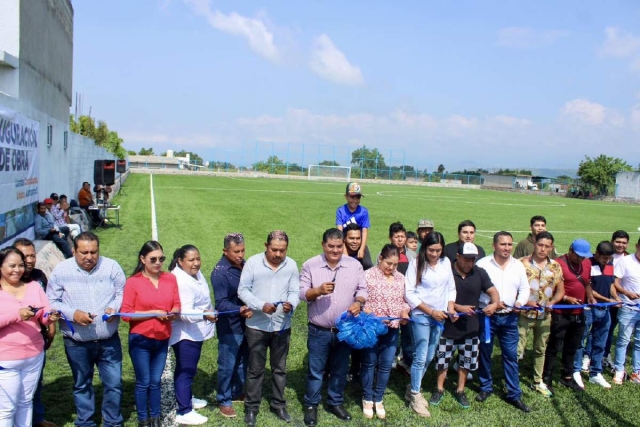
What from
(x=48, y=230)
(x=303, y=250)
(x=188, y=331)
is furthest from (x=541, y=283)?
(x=48, y=230)

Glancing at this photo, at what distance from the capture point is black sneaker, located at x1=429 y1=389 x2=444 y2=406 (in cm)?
529

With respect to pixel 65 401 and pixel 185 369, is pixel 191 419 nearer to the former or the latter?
pixel 185 369

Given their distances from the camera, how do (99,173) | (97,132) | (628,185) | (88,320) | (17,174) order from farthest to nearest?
(628,185), (97,132), (99,173), (17,174), (88,320)

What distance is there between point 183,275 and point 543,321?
3923 millimetres

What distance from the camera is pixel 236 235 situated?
193 inches

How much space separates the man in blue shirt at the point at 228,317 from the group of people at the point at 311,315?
11mm

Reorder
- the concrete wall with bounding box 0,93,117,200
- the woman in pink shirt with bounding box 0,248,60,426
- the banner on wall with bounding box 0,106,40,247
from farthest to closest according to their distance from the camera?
1. the concrete wall with bounding box 0,93,117,200
2. the banner on wall with bounding box 0,106,40,247
3. the woman in pink shirt with bounding box 0,248,60,426

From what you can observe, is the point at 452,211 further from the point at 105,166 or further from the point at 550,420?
the point at 550,420

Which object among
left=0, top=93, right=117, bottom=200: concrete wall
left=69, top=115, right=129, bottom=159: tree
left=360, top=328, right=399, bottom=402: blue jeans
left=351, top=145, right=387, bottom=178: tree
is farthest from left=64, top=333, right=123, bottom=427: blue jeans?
left=351, top=145, right=387, bottom=178: tree

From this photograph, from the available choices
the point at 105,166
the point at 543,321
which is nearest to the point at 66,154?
the point at 105,166

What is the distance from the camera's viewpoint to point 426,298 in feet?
16.8

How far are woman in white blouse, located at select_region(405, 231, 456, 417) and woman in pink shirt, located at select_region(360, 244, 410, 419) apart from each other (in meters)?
0.13

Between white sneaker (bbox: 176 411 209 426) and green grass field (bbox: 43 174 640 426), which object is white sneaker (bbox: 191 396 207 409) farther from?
white sneaker (bbox: 176 411 209 426)

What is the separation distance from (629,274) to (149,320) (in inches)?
215
